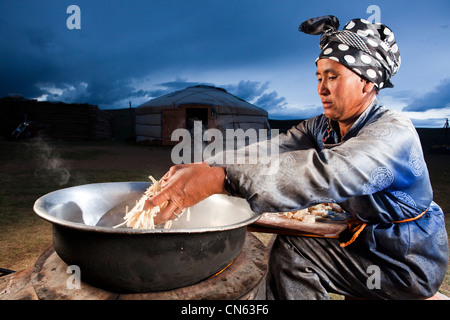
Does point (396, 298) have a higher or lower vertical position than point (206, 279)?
lower

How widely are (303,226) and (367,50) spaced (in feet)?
3.42

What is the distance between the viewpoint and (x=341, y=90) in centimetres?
151

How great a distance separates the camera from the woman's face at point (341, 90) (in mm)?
1501

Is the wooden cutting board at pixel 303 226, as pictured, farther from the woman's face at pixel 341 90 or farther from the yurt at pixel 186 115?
the yurt at pixel 186 115

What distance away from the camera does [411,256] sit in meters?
1.39

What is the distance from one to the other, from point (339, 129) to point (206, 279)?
49.5 inches

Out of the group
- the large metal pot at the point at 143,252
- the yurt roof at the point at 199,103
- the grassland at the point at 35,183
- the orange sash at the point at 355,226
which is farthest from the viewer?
the yurt roof at the point at 199,103

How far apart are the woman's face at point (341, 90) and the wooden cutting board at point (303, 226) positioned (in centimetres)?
64

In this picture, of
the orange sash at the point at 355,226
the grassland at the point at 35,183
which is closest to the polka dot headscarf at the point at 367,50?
the orange sash at the point at 355,226

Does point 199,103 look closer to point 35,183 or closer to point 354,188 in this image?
point 35,183

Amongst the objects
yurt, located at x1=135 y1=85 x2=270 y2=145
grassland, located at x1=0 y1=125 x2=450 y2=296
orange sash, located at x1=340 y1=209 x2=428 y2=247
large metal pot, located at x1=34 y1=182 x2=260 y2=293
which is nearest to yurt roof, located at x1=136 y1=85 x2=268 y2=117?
yurt, located at x1=135 y1=85 x2=270 y2=145

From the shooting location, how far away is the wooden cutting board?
60.5 inches
